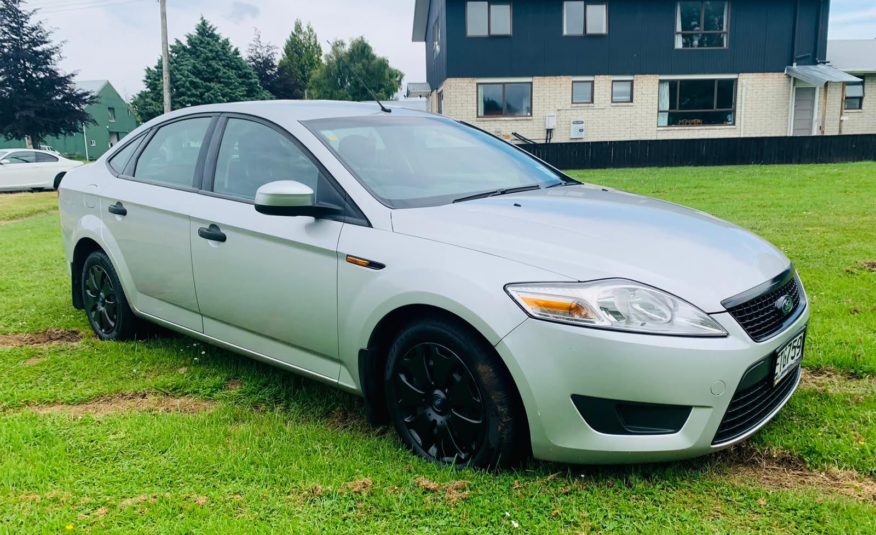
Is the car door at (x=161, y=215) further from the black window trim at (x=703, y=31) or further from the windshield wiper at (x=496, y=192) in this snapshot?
the black window trim at (x=703, y=31)

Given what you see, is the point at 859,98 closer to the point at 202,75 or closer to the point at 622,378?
the point at 622,378

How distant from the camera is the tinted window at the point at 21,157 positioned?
2148 cm

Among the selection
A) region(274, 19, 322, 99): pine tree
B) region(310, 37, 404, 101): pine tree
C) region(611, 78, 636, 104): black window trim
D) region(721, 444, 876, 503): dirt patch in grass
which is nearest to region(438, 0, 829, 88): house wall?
region(611, 78, 636, 104): black window trim

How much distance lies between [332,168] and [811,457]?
2.46 meters

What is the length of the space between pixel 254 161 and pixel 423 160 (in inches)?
35.8

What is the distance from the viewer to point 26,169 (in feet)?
70.5

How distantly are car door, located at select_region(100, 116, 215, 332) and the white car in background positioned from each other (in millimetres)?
19123

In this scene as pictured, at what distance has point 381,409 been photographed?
132 inches

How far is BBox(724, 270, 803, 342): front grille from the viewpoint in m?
2.70

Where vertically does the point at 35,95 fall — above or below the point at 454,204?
above

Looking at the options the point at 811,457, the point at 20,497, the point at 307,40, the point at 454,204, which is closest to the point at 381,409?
the point at 454,204

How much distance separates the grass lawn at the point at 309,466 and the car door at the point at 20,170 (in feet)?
62.9

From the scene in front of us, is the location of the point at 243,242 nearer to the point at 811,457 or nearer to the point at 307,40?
the point at 811,457

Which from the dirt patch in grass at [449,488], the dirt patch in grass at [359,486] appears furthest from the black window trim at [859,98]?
the dirt patch in grass at [359,486]
